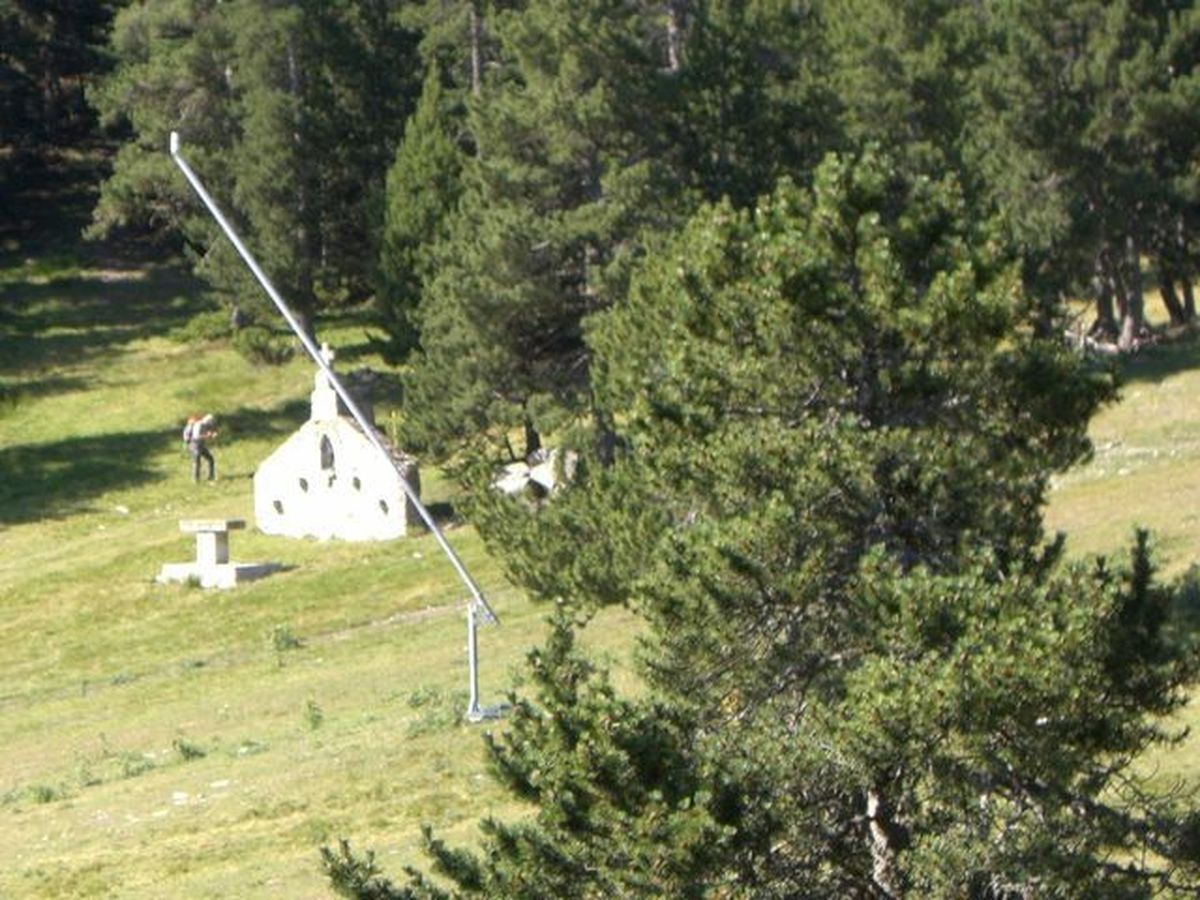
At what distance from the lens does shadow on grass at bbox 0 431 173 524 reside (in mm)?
60906

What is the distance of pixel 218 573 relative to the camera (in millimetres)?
51438

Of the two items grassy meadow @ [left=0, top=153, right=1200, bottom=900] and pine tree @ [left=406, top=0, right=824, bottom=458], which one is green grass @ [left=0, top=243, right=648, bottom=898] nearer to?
grassy meadow @ [left=0, top=153, right=1200, bottom=900]

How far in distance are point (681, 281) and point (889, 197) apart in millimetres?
1765

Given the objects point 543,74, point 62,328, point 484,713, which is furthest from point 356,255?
point 484,713

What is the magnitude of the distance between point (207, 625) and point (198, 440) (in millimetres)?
12884

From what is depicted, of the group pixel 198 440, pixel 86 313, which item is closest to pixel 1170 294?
pixel 198 440

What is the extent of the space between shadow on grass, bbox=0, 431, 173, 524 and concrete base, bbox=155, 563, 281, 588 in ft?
28.4

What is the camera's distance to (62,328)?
75.4 meters

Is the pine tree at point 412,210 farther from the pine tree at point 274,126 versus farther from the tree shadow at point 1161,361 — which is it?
the tree shadow at point 1161,361

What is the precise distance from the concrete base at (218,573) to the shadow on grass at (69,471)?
865 centimetres

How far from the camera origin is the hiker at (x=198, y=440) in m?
61.2

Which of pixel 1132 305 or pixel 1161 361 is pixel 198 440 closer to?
pixel 1161 361

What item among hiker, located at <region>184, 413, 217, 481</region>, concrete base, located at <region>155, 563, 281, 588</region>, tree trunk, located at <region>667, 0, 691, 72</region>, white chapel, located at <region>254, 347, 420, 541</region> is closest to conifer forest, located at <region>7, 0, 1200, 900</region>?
concrete base, located at <region>155, 563, 281, 588</region>

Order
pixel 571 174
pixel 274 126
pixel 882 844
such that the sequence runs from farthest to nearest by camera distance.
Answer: pixel 274 126 < pixel 571 174 < pixel 882 844
